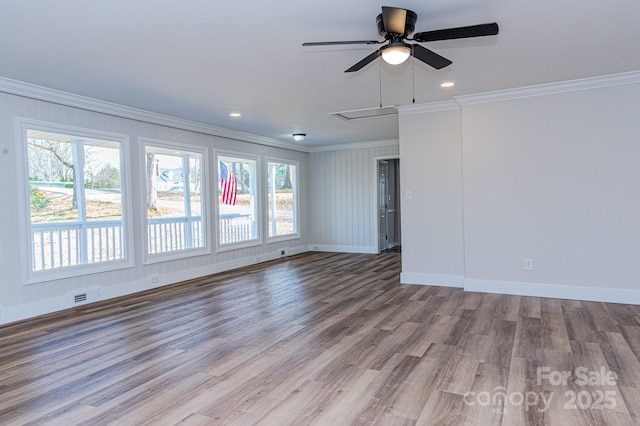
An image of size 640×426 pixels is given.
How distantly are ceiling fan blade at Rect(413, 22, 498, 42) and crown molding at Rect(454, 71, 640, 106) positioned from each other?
255 centimetres

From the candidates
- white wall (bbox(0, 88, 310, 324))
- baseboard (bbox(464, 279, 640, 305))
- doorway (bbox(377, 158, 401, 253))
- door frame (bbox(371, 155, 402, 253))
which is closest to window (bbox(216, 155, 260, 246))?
white wall (bbox(0, 88, 310, 324))

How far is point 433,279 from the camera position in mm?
5406

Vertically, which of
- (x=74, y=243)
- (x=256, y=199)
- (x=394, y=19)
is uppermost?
(x=394, y=19)

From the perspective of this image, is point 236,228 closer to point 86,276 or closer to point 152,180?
point 152,180

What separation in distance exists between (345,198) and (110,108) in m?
5.22

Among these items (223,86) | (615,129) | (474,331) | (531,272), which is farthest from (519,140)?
(223,86)

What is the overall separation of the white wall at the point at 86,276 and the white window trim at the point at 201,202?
52mm

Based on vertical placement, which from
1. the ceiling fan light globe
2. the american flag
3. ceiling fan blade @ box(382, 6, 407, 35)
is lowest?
the american flag

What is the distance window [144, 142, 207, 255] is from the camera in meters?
5.83

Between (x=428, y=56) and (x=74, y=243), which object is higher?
(x=428, y=56)

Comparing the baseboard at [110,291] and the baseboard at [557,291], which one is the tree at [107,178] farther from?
the baseboard at [557,291]

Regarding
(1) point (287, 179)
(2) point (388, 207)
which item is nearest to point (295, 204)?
(1) point (287, 179)

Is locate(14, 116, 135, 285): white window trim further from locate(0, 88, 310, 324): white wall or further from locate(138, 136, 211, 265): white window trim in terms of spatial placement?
locate(138, 136, 211, 265): white window trim

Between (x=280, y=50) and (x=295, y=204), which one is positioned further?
(x=295, y=204)
